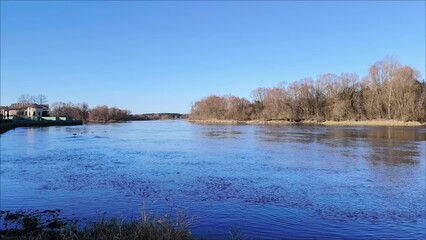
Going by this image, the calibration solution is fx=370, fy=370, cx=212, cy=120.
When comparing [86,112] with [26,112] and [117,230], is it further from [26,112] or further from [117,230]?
[117,230]

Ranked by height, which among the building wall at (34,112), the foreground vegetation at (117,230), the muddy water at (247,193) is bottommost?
the muddy water at (247,193)

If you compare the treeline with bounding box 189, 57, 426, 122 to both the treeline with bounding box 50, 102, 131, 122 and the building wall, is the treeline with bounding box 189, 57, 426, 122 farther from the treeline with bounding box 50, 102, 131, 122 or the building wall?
the building wall

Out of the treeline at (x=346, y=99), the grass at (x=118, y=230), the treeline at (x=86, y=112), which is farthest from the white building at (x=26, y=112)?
the grass at (x=118, y=230)

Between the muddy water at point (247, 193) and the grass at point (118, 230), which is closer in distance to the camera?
the grass at point (118, 230)

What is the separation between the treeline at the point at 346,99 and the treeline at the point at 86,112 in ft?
158

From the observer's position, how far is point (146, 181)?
14.2 m

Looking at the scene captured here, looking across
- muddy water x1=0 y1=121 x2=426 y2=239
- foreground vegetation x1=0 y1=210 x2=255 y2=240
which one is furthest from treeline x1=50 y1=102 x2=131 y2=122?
foreground vegetation x1=0 y1=210 x2=255 y2=240

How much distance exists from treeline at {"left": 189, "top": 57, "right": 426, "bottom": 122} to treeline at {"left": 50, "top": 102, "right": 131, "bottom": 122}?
48239 millimetres

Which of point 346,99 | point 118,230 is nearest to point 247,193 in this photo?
point 118,230

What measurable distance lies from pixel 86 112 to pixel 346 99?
9927 cm

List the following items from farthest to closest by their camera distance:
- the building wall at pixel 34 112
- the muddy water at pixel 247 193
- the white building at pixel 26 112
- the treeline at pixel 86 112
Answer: the treeline at pixel 86 112
the white building at pixel 26 112
the building wall at pixel 34 112
the muddy water at pixel 247 193

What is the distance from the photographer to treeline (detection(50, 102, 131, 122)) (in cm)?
13475

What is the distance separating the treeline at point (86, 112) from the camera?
135m

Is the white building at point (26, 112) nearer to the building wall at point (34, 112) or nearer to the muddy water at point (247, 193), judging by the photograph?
the building wall at point (34, 112)
